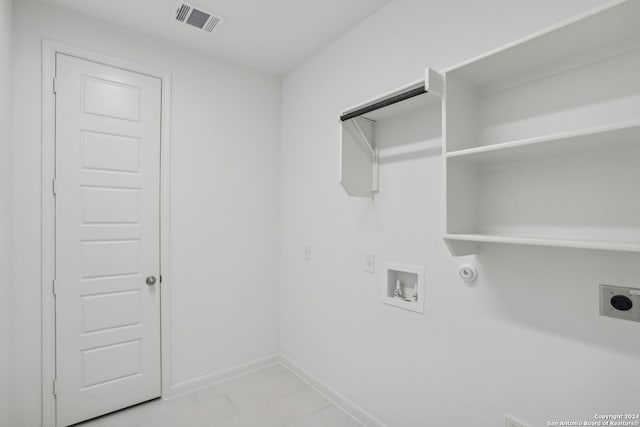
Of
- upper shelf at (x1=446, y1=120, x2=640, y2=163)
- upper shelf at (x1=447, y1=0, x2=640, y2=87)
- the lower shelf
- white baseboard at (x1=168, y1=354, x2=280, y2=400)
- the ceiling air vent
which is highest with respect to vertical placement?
the ceiling air vent

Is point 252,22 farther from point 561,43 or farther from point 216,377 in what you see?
point 216,377

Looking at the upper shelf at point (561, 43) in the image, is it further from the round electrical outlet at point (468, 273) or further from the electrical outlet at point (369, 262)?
the electrical outlet at point (369, 262)

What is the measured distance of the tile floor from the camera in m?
2.11

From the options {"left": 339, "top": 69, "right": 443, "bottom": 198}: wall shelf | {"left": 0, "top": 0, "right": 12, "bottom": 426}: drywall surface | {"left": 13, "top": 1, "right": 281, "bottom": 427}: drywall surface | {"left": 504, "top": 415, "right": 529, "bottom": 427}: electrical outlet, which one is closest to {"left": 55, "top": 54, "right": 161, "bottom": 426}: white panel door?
{"left": 13, "top": 1, "right": 281, "bottom": 427}: drywall surface

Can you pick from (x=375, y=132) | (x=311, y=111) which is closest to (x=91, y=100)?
(x=311, y=111)

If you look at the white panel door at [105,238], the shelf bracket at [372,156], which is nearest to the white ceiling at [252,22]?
the white panel door at [105,238]

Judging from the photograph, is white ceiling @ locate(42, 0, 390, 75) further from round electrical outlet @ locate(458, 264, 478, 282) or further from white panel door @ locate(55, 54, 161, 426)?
round electrical outlet @ locate(458, 264, 478, 282)

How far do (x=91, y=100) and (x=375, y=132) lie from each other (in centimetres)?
193

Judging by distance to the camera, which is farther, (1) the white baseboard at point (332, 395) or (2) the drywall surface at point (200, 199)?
(1) the white baseboard at point (332, 395)

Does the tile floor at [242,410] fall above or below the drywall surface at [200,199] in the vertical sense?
below

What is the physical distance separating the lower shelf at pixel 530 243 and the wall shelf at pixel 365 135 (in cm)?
74

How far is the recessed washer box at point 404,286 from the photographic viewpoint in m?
1.77

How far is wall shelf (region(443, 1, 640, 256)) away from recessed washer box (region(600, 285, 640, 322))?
175 millimetres

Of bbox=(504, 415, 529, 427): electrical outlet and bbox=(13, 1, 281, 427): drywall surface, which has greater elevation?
bbox=(13, 1, 281, 427): drywall surface
